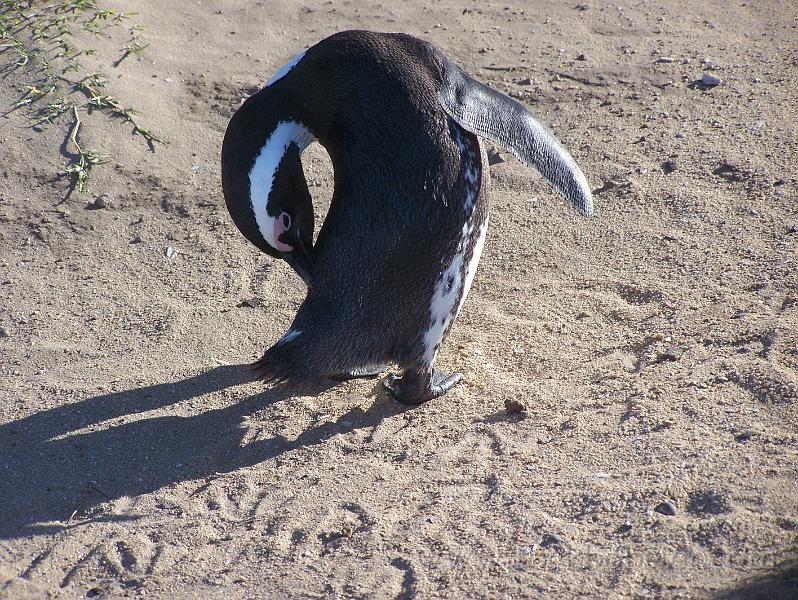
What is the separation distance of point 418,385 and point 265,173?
2.95ft

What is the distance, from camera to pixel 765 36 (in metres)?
5.18

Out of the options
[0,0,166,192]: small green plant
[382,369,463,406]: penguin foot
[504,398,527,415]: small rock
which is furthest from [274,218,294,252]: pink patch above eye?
[0,0,166,192]: small green plant

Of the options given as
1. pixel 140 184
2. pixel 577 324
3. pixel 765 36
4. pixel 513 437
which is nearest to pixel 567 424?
pixel 513 437

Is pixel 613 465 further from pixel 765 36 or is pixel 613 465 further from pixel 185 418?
pixel 765 36

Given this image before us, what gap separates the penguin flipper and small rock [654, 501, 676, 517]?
961 millimetres

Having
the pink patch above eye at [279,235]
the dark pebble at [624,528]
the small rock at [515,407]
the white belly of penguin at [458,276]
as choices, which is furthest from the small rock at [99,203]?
the dark pebble at [624,528]

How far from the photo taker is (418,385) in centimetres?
309

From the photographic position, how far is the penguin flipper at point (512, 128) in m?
2.78

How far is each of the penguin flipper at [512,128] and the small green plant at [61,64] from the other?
86.7 inches

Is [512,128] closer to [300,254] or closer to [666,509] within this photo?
[300,254]

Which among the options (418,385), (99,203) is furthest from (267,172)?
(99,203)

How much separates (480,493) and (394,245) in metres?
0.79

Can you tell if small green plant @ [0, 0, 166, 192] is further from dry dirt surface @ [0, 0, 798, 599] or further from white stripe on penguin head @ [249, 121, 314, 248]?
white stripe on penguin head @ [249, 121, 314, 248]

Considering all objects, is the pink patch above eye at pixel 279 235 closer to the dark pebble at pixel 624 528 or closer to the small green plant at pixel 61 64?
the dark pebble at pixel 624 528
